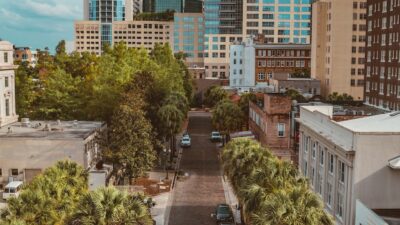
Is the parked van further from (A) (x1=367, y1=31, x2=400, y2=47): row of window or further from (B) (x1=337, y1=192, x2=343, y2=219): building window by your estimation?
(A) (x1=367, y1=31, x2=400, y2=47): row of window

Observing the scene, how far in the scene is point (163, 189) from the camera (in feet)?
191

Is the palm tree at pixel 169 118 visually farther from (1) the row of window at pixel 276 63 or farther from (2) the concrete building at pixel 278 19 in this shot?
(2) the concrete building at pixel 278 19

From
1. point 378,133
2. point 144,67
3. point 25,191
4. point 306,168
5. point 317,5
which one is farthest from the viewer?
point 317,5

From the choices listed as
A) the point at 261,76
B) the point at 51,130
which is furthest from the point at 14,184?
the point at 261,76

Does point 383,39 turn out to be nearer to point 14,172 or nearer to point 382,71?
point 382,71

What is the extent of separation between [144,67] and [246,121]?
17130 mm

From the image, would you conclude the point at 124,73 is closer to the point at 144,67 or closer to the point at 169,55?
the point at 144,67

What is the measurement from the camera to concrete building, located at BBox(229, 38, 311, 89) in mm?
140750

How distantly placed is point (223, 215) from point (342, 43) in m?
74.5

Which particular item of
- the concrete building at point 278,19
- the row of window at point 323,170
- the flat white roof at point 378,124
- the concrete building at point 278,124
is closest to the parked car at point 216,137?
the concrete building at point 278,124

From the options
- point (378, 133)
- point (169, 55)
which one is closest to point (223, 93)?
point (169, 55)

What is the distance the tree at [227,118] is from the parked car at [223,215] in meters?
30.4

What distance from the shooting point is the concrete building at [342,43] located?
368 ft

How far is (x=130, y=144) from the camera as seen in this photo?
53906 mm
